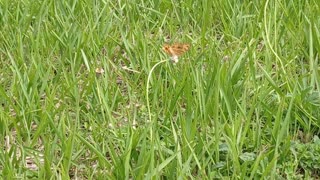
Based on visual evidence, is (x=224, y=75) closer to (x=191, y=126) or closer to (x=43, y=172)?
(x=191, y=126)

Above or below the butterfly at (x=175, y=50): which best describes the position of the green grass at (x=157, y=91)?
below

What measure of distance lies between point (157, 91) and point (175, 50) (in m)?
0.22

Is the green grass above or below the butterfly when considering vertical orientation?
below

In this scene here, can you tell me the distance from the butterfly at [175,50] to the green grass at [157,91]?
29mm

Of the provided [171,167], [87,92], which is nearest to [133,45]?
[87,92]

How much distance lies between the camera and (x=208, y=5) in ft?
9.23

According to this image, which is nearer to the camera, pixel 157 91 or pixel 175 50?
pixel 157 91

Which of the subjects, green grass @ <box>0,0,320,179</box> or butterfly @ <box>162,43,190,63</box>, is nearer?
green grass @ <box>0,0,320,179</box>

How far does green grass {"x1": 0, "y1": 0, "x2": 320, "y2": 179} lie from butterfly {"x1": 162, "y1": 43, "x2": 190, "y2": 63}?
0.03 meters

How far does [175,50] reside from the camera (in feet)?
7.75

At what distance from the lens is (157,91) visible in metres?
2.20

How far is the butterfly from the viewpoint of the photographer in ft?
7.52

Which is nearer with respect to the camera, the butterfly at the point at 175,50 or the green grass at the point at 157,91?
the green grass at the point at 157,91

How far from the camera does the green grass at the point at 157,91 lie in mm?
1888
